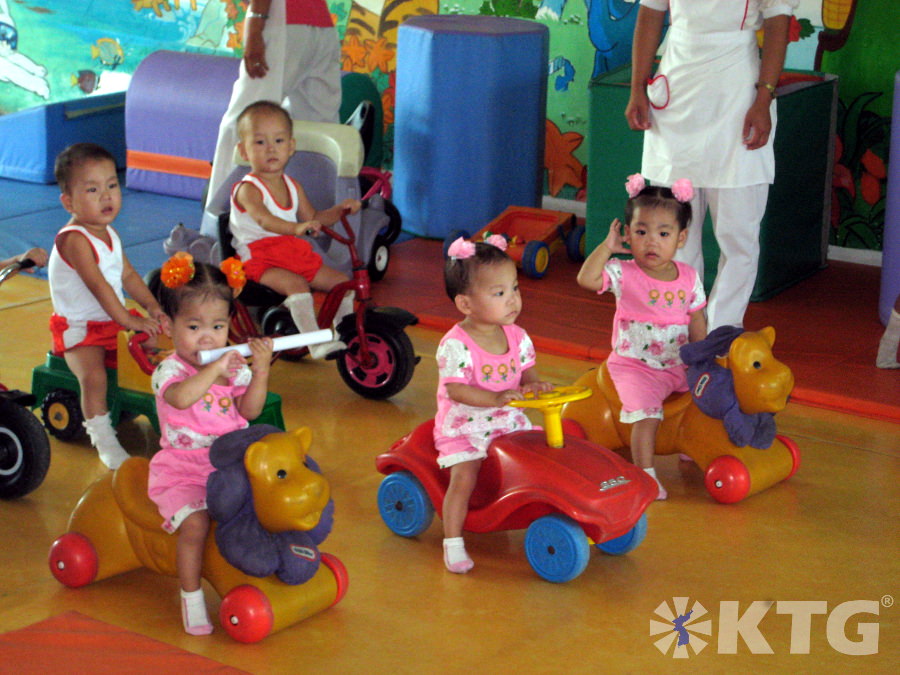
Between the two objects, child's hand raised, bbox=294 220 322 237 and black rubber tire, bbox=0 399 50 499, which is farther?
child's hand raised, bbox=294 220 322 237

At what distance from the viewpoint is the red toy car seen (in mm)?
3125

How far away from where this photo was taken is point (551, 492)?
3127mm

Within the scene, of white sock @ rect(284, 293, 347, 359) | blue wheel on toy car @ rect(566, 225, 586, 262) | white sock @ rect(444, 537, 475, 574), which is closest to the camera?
white sock @ rect(444, 537, 475, 574)

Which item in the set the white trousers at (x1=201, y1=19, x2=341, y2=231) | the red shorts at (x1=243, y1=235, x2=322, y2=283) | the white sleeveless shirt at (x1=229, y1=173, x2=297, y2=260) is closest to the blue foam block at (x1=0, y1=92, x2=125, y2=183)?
the white trousers at (x1=201, y1=19, x2=341, y2=231)

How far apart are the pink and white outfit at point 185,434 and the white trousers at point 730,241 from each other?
2265 mm

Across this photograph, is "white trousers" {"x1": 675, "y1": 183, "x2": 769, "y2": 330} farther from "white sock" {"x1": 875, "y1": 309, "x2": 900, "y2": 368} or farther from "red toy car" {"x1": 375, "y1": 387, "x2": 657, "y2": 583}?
"red toy car" {"x1": 375, "y1": 387, "x2": 657, "y2": 583}

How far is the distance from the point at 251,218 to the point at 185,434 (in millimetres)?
1704

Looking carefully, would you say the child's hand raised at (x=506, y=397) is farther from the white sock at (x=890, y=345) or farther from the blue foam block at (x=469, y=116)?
the blue foam block at (x=469, y=116)

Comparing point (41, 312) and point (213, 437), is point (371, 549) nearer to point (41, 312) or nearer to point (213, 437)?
point (213, 437)

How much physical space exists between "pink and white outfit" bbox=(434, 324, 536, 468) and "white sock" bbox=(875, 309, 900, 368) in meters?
2.09

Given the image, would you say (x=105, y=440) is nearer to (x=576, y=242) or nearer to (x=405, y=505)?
(x=405, y=505)

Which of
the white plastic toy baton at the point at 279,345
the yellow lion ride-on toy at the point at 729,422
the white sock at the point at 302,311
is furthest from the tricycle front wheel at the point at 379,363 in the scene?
the white plastic toy baton at the point at 279,345

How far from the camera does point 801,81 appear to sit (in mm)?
5984

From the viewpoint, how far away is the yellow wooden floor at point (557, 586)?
2.88 m
